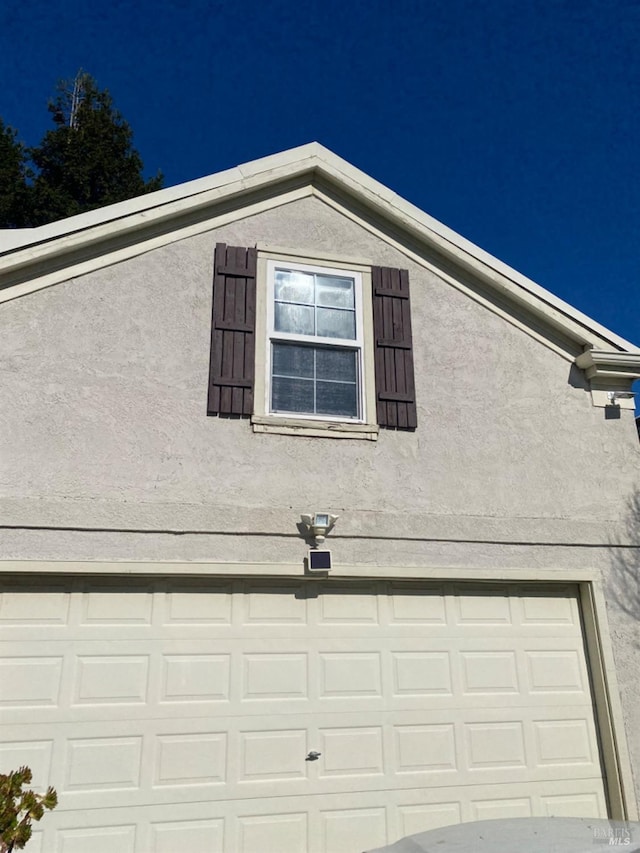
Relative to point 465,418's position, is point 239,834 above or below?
below

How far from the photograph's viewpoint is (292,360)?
22.1 ft

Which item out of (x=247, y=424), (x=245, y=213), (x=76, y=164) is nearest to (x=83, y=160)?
(x=76, y=164)

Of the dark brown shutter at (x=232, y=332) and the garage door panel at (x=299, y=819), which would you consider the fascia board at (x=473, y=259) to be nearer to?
the dark brown shutter at (x=232, y=332)

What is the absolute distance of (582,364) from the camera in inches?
289

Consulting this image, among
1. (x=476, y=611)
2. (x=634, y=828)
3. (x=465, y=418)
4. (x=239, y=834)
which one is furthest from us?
(x=465, y=418)

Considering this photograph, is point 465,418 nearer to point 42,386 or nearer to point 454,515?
point 454,515

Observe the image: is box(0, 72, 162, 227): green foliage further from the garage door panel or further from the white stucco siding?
the garage door panel

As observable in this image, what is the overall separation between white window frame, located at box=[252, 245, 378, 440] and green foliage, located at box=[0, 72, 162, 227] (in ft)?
48.4

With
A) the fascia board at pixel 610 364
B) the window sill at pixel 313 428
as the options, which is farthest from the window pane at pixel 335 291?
the fascia board at pixel 610 364

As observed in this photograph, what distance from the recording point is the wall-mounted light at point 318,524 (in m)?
5.98

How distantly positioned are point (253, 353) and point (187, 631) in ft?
8.53

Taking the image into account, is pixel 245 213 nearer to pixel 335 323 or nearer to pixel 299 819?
pixel 335 323

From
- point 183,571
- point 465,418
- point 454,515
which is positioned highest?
A: point 465,418

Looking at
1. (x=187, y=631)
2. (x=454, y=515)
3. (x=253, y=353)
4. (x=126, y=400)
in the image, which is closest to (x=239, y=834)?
(x=187, y=631)
